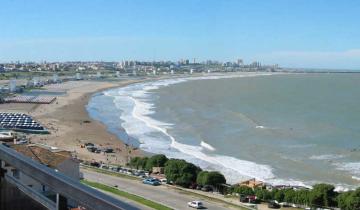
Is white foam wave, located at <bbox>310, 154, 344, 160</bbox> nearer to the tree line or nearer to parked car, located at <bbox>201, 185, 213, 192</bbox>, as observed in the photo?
the tree line

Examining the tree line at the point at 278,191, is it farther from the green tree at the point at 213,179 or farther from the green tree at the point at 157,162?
the green tree at the point at 157,162

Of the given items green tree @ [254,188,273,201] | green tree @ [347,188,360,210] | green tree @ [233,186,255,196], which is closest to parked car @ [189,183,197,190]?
green tree @ [233,186,255,196]

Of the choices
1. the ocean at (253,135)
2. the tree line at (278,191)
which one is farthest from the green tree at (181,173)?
the ocean at (253,135)

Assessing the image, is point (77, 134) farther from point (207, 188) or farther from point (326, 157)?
point (207, 188)

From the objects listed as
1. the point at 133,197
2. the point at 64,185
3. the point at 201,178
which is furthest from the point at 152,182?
the point at 64,185

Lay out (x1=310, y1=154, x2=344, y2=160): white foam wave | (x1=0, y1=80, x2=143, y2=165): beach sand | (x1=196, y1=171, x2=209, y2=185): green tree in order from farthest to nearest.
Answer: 1. (x1=0, y1=80, x2=143, y2=165): beach sand
2. (x1=310, y1=154, x2=344, y2=160): white foam wave
3. (x1=196, y1=171, x2=209, y2=185): green tree

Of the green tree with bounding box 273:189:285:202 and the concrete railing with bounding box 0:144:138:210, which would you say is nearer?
the concrete railing with bounding box 0:144:138:210

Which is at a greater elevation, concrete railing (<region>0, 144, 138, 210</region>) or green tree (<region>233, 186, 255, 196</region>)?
concrete railing (<region>0, 144, 138, 210</region>)

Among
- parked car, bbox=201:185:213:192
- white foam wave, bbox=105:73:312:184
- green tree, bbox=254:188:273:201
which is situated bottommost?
white foam wave, bbox=105:73:312:184
